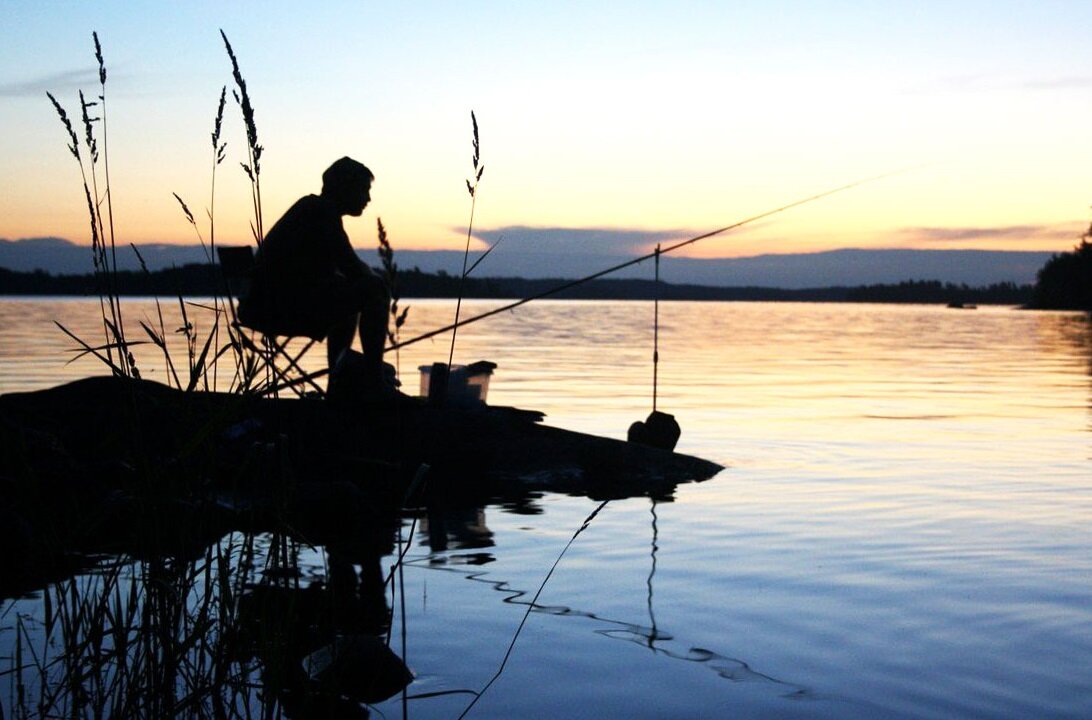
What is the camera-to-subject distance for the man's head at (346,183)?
25.4 ft

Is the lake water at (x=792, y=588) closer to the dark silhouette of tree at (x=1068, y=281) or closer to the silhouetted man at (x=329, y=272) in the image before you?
the silhouetted man at (x=329, y=272)

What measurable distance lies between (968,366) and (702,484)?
684 inches

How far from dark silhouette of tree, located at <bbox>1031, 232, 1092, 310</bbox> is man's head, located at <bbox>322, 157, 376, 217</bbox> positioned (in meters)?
94.2

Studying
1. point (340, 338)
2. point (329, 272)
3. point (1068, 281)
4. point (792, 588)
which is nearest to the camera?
point (792, 588)

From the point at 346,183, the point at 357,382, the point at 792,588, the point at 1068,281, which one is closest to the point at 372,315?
the point at 357,382

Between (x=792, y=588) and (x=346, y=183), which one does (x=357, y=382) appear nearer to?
(x=346, y=183)

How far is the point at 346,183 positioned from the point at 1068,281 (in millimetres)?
99517

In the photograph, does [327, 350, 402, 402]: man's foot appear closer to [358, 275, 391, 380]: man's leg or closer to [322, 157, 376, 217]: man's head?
[358, 275, 391, 380]: man's leg

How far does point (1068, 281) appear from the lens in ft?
317

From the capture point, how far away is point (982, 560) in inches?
237

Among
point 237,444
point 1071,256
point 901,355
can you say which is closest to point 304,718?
point 237,444

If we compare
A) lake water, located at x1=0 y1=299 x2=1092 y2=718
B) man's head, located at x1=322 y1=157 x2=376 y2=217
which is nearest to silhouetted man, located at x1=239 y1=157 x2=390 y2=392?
man's head, located at x1=322 y1=157 x2=376 y2=217

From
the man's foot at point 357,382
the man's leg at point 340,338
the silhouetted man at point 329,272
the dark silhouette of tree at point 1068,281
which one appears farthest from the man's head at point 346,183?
the dark silhouette of tree at point 1068,281

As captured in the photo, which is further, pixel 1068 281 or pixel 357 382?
pixel 1068 281
